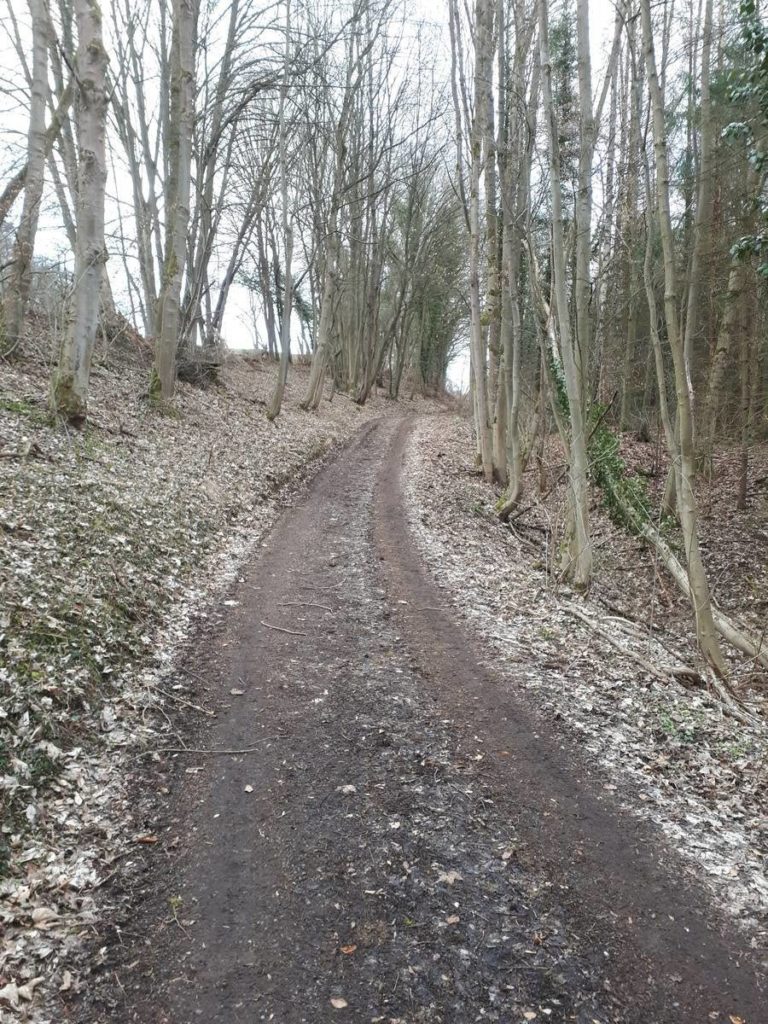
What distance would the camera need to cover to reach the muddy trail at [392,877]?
9.57 feet

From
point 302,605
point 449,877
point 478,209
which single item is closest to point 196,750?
point 449,877

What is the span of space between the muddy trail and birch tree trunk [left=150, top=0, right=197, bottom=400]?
377 inches

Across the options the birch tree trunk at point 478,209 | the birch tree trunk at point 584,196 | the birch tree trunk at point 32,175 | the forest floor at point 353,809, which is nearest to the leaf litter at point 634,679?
the forest floor at point 353,809

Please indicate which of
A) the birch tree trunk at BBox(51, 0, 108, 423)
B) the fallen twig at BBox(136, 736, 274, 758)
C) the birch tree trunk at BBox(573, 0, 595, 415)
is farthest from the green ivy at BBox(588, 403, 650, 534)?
the fallen twig at BBox(136, 736, 274, 758)

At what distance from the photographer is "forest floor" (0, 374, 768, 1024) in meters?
2.98

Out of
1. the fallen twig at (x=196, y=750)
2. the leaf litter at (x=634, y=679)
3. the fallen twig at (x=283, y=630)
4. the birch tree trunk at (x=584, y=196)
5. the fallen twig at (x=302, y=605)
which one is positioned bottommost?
the leaf litter at (x=634, y=679)

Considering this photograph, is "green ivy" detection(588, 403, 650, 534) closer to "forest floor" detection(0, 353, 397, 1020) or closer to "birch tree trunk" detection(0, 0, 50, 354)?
"forest floor" detection(0, 353, 397, 1020)

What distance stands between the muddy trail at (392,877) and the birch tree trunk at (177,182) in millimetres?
9573

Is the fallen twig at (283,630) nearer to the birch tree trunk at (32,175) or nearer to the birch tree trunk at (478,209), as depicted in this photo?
the birch tree trunk at (32,175)

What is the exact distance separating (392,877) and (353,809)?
0.62 meters

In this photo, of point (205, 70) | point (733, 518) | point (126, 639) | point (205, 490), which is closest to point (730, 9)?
point (733, 518)

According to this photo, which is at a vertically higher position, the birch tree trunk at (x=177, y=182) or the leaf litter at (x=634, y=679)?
the birch tree trunk at (x=177, y=182)

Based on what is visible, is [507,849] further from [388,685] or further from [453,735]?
[388,685]

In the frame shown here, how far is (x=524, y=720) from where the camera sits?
541 cm
